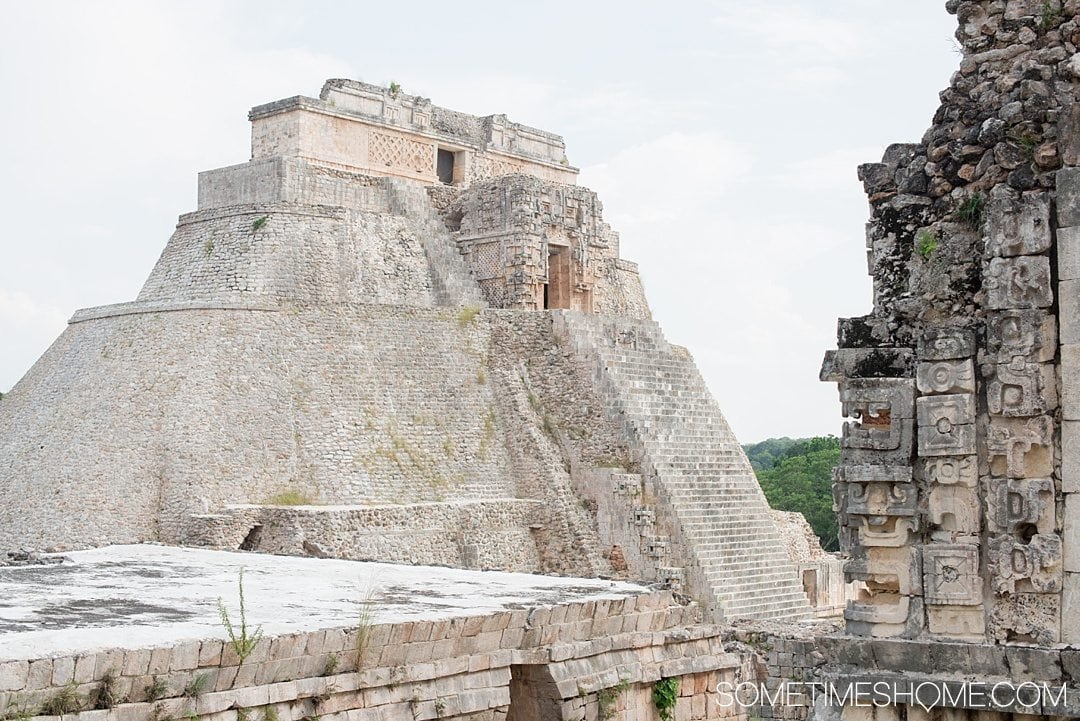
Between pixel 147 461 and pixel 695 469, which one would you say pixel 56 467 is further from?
pixel 695 469

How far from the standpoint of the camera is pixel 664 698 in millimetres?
10328

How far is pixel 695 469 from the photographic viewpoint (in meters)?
24.2

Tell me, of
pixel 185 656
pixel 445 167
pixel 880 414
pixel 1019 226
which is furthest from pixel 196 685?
pixel 445 167

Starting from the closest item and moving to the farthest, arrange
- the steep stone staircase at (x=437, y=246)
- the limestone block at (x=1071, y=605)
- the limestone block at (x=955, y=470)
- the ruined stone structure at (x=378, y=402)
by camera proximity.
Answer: the limestone block at (x=1071, y=605)
the limestone block at (x=955, y=470)
the ruined stone structure at (x=378, y=402)
the steep stone staircase at (x=437, y=246)

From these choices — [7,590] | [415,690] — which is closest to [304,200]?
[7,590]

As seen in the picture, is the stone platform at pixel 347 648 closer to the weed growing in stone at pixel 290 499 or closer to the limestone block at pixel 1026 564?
the limestone block at pixel 1026 564

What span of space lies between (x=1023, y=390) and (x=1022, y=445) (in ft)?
0.74

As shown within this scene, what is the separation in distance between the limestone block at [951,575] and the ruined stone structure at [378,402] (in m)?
14.9

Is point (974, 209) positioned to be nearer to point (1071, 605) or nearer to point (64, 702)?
point (1071, 605)

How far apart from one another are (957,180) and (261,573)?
850 cm

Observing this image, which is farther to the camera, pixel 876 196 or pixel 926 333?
pixel 876 196

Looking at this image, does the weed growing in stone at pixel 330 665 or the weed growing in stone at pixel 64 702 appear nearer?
the weed growing in stone at pixel 64 702

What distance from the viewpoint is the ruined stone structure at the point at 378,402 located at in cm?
2134

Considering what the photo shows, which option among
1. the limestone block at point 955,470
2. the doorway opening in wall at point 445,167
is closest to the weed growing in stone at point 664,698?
the limestone block at point 955,470
